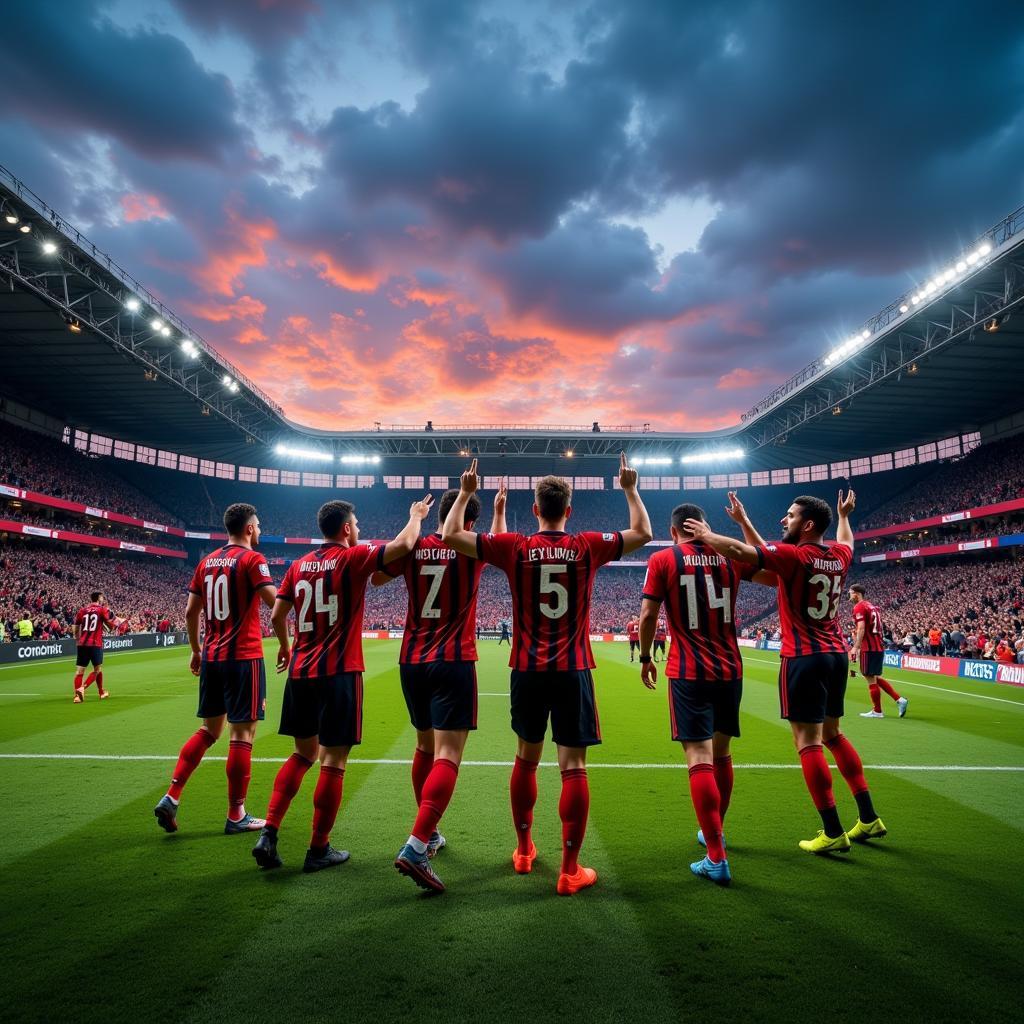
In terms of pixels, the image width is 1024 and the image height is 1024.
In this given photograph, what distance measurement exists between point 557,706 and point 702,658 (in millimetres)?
1142

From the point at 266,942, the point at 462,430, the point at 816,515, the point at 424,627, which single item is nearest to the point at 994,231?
the point at 816,515

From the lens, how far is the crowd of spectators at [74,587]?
27391mm

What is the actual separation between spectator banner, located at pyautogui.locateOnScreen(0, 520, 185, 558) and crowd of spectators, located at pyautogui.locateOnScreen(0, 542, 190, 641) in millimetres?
1057

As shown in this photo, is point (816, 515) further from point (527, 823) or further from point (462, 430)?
point (462, 430)

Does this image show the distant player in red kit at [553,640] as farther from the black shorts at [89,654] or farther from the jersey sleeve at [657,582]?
the black shorts at [89,654]

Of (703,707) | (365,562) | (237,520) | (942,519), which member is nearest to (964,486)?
(942,519)

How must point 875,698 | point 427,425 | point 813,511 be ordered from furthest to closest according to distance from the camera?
point 427,425, point 875,698, point 813,511

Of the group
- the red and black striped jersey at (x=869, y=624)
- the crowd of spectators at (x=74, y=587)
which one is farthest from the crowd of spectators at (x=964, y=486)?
the crowd of spectators at (x=74, y=587)

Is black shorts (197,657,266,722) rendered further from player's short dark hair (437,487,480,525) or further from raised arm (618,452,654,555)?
raised arm (618,452,654,555)

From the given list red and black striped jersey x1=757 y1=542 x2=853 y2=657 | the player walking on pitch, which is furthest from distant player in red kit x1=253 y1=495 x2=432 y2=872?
red and black striped jersey x1=757 y1=542 x2=853 y2=657

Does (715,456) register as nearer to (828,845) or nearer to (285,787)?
(828,845)

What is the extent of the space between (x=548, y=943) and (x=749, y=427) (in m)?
43.3

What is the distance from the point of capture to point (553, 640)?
12.9 ft

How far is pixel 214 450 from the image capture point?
49062 mm
